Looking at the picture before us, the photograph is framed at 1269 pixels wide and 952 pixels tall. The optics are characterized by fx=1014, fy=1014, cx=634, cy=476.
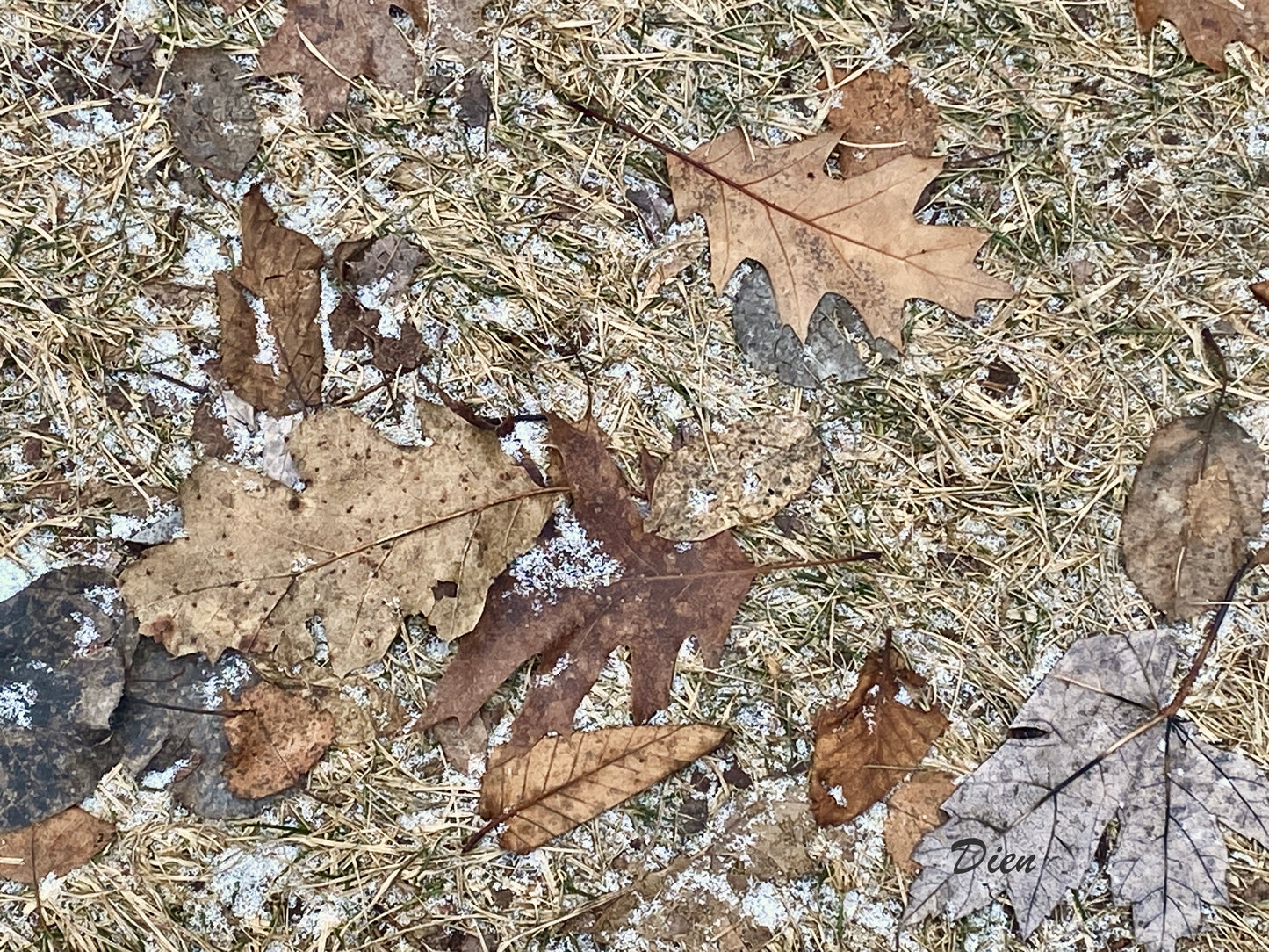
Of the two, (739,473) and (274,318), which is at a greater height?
(274,318)

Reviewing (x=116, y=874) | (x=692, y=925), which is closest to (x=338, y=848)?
(x=116, y=874)

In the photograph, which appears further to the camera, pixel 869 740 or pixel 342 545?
pixel 869 740

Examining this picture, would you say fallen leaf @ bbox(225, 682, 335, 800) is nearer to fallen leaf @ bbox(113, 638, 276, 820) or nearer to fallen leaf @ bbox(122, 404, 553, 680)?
fallen leaf @ bbox(113, 638, 276, 820)

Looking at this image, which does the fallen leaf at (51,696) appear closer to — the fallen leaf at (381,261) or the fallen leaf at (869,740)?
the fallen leaf at (381,261)

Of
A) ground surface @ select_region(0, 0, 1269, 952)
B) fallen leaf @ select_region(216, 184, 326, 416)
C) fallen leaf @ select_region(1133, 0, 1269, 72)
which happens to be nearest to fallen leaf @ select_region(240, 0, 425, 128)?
ground surface @ select_region(0, 0, 1269, 952)

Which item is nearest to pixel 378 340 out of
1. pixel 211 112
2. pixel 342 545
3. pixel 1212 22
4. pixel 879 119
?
pixel 342 545

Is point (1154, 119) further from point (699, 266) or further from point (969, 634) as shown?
point (969, 634)

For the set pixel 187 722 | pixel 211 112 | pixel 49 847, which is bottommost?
pixel 49 847

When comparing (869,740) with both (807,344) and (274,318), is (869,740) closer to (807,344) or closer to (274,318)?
(807,344)
